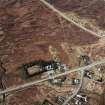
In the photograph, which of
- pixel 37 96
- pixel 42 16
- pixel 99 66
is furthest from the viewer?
pixel 42 16

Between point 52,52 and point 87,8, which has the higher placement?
point 87,8

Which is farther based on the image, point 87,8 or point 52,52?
point 87,8

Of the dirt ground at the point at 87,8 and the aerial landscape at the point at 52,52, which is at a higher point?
the dirt ground at the point at 87,8

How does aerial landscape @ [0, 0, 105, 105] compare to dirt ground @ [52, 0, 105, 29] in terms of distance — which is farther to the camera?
dirt ground @ [52, 0, 105, 29]

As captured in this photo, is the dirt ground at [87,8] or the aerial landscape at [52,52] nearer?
the aerial landscape at [52,52]

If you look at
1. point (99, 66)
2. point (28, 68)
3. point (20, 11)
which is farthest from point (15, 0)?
point (99, 66)

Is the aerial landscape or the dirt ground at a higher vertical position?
the dirt ground

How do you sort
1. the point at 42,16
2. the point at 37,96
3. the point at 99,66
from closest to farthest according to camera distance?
the point at 37,96 < the point at 99,66 < the point at 42,16

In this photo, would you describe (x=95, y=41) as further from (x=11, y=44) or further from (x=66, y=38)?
(x=11, y=44)
